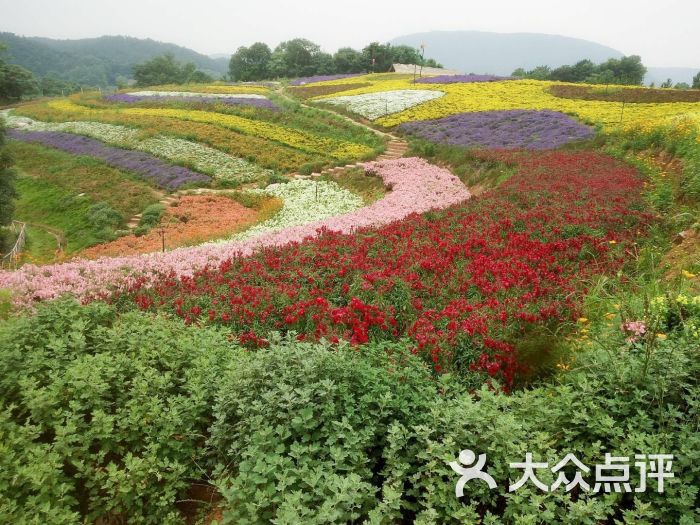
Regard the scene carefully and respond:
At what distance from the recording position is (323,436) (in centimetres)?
394

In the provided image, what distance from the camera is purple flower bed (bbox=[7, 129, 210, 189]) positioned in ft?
83.7

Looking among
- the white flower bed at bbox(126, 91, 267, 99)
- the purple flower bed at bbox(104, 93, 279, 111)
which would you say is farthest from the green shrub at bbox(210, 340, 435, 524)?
the white flower bed at bbox(126, 91, 267, 99)

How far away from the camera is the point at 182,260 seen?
1123cm

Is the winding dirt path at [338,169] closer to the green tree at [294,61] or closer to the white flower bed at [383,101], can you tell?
the white flower bed at [383,101]

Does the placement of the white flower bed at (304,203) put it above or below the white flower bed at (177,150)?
below

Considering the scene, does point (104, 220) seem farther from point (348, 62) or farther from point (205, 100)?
point (348, 62)

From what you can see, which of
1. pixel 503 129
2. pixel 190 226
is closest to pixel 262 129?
pixel 190 226

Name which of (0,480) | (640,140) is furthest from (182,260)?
(640,140)

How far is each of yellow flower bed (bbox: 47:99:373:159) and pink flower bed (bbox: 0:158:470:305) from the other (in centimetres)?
1089
